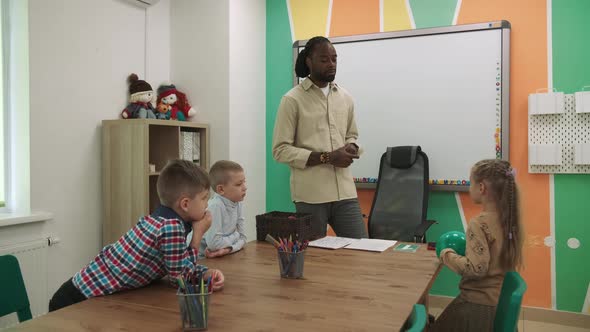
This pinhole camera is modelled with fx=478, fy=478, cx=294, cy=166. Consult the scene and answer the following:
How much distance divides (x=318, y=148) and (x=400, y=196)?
103 cm

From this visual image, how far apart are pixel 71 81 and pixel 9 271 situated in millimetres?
1659

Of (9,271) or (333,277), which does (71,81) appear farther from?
(333,277)


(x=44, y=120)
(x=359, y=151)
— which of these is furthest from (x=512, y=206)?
(x=44, y=120)

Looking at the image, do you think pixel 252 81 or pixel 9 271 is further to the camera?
pixel 252 81

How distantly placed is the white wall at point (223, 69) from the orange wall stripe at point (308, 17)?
0.31 metres

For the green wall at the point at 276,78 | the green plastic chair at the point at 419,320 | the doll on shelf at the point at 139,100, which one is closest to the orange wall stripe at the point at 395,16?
the green wall at the point at 276,78

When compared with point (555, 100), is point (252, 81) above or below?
above

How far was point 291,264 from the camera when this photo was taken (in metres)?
1.50

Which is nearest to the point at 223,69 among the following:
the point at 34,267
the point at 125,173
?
the point at 125,173

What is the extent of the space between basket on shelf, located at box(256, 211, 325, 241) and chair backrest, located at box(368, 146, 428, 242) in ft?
3.92

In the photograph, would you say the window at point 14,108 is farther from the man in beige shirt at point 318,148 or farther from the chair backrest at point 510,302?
the chair backrest at point 510,302

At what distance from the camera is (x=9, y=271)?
1536 millimetres

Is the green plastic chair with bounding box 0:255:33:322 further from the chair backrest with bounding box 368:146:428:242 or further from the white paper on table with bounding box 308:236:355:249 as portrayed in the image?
the chair backrest with bounding box 368:146:428:242

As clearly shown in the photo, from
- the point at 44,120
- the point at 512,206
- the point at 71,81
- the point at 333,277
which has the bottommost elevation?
the point at 333,277
